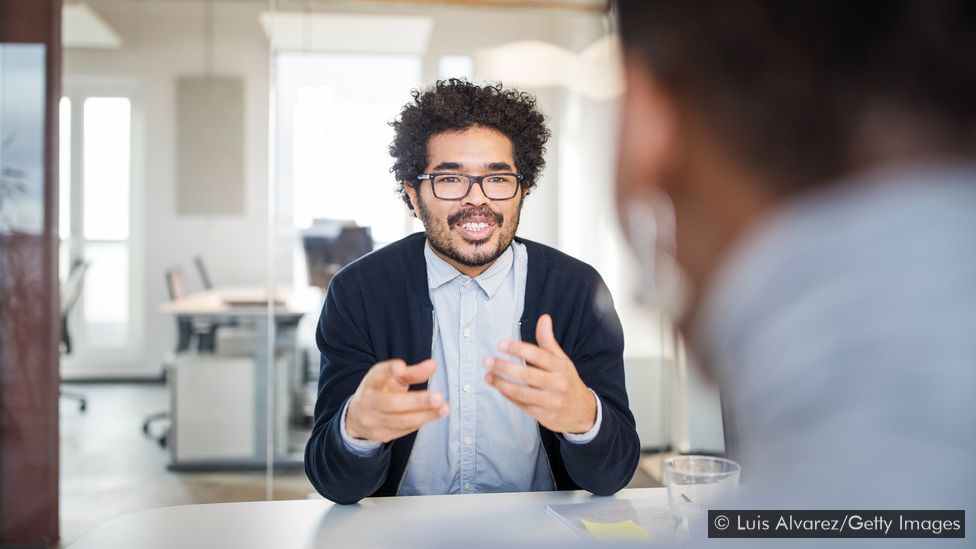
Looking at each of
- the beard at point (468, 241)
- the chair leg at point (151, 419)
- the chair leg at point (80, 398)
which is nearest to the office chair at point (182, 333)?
the chair leg at point (151, 419)

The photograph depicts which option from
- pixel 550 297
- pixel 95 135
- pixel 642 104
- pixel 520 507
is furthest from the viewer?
pixel 95 135

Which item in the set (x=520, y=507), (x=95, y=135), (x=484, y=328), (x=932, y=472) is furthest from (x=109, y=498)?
(x=932, y=472)

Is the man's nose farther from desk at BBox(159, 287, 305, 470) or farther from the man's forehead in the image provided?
desk at BBox(159, 287, 305, 470)

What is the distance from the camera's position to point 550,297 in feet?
5.35

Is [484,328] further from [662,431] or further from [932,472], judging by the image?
[662,431]

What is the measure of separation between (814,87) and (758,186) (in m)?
0.05

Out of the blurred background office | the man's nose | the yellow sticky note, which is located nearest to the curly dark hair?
the man's nose

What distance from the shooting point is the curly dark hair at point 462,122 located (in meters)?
1.83

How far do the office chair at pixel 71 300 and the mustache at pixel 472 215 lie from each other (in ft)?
6.44

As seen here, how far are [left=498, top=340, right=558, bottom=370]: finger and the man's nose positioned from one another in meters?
0.79

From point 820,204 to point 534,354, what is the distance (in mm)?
619

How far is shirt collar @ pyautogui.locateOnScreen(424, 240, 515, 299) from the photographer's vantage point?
1.66m

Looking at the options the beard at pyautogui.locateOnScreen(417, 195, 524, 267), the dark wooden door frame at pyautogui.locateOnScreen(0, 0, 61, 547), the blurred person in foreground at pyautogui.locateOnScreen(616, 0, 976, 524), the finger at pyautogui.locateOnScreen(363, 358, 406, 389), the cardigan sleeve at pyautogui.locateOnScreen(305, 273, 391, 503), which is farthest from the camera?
the dark wooden door frame at pyautogui.locateOnScreen(0, 0, 61, 547)

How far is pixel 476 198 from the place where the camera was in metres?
1.75
